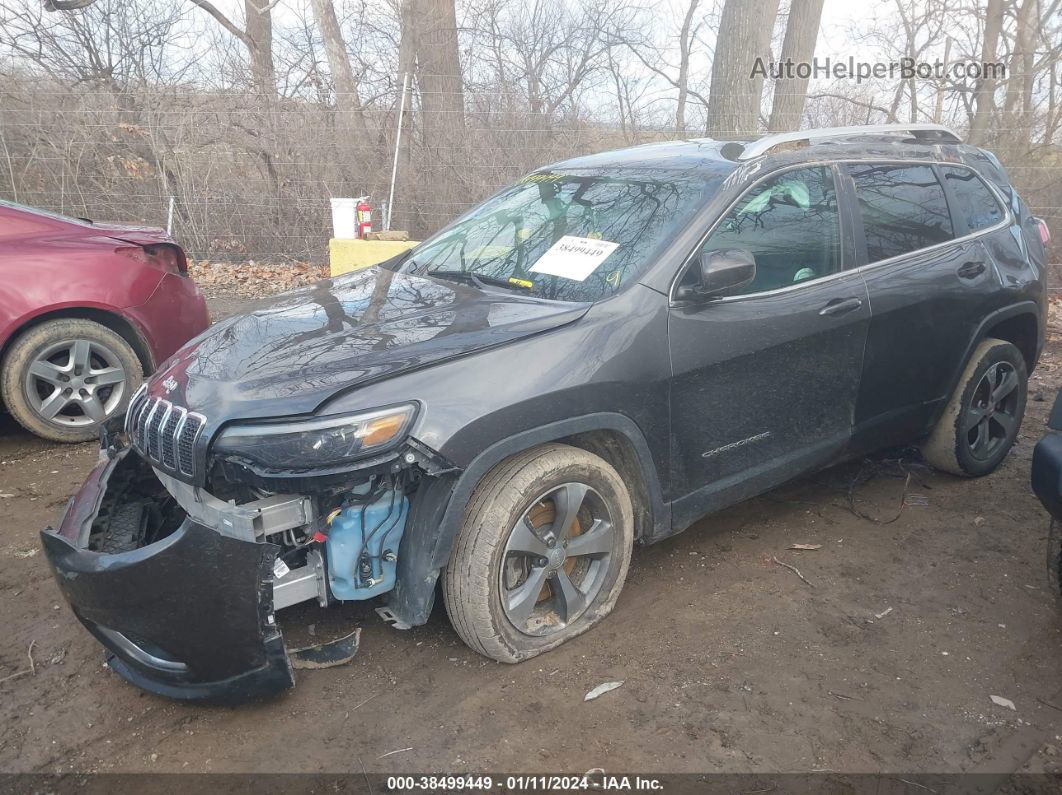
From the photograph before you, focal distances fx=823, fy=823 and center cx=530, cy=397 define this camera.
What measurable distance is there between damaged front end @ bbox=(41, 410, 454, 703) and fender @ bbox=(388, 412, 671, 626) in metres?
0.06

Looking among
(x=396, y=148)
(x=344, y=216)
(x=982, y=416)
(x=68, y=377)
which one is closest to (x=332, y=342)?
(x=68, y=377)

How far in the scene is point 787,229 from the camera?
138 inches

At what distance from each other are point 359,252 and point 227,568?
641 cm

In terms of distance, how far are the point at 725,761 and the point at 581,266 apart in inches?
71.6

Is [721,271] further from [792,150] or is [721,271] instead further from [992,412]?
[992,412]

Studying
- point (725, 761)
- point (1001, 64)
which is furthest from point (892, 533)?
point (1001, 64)

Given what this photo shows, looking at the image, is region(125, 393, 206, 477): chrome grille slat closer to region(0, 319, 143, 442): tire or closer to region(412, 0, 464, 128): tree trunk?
region(0, 319, 143, 442): tire

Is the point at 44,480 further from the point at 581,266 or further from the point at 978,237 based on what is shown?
the point at 978,237

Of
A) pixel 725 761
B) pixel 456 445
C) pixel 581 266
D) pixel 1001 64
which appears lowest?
pixel 725 761

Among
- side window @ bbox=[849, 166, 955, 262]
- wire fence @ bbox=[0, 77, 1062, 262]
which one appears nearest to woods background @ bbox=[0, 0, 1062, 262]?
wire fence @ bbox=[0, 77, 1062, 262]

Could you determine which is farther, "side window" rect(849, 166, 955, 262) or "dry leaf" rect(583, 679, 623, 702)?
"side window" rect(849, 166, 955, 262)

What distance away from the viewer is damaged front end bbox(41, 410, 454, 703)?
2412mm

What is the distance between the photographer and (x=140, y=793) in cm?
239

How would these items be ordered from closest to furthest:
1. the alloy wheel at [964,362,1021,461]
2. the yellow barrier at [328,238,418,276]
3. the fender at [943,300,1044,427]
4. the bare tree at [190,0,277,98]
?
the fender at [943,300,1044,427], the alloy wheel at [964,362,1021,461], the yellow barrier at [328,238,418,276], the bare tree at [190,0,277,98]
